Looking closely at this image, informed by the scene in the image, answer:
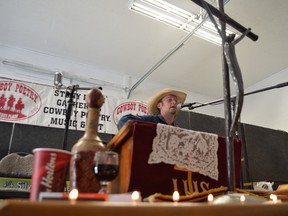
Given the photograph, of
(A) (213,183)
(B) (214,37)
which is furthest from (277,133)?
(A) (213,183)

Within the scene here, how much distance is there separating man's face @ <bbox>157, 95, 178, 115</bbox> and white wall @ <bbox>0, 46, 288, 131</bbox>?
2.14m

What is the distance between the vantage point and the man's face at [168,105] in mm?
2219

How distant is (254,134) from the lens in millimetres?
3629

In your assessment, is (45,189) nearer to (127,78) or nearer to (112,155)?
(112,155)

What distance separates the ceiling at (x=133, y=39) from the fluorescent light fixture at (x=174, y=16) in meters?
0.10

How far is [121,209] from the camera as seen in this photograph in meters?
0.29

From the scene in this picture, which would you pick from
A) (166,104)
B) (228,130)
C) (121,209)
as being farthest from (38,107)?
(121,209)

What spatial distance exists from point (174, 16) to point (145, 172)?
2610 mm

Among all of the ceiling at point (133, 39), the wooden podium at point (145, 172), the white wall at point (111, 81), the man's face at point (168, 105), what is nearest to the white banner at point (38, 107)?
the white wall at point (111, 81)

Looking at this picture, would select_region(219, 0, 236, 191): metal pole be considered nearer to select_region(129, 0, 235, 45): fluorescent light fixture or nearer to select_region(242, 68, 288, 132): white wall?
select_region(129, 0, 235, 45): fluorescent light fixture

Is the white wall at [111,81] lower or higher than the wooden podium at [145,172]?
higher

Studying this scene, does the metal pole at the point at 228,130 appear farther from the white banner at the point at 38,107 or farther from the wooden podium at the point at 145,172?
the white banner at the point at 38,107

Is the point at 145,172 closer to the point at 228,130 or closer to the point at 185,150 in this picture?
the point at 185,150

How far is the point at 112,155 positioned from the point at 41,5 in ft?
10.2
